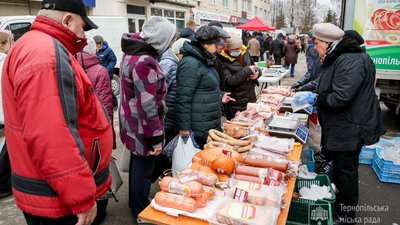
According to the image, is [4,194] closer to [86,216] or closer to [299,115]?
[86,216]

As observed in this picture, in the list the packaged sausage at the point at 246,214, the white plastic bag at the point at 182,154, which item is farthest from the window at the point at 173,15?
the packaged sausage at the point at 246,214

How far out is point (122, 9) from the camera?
16531 millimetres

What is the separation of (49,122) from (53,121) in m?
0.02

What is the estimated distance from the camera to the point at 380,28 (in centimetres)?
536

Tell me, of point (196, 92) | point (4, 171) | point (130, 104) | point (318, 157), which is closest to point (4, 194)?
point (4, 171)

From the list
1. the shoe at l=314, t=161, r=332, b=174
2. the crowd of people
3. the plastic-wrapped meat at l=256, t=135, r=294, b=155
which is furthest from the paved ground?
the plastic-wrapped meat at l=256, t=135, r=294, b=155

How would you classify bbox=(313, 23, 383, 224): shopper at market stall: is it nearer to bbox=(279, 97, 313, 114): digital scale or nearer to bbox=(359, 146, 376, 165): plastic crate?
bbox=(279, 97, 313, 114): digital scale

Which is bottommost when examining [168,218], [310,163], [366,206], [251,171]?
[366,206]

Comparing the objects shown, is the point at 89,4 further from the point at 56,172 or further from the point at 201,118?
the point at 56,172

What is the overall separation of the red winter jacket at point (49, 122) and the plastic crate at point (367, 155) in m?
4.21

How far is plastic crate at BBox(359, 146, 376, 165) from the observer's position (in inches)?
181

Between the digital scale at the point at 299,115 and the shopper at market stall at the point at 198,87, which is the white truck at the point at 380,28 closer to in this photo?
the digital scale at the point at 299,115

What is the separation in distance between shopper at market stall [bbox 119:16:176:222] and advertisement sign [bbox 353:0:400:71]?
4113 mm

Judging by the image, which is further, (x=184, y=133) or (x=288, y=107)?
(x=288, y=107)
